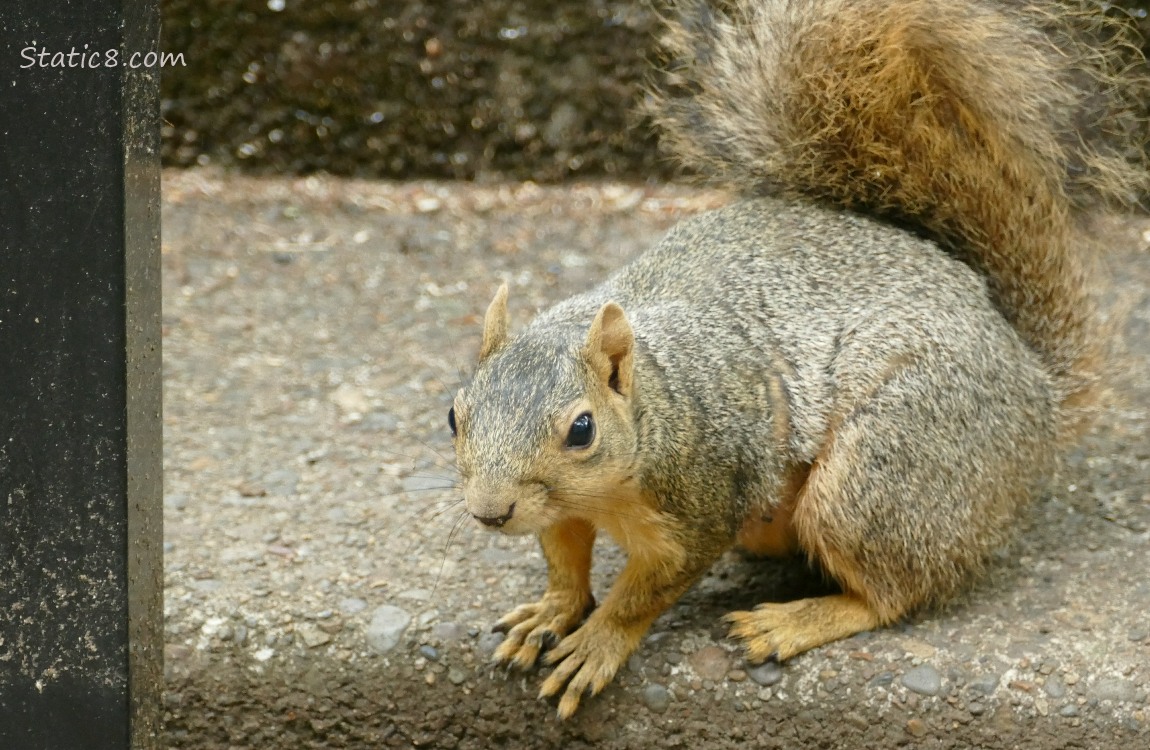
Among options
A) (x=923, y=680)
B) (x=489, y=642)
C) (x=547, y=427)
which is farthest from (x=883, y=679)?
(x=547, y=427)

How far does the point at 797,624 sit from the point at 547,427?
648 mm

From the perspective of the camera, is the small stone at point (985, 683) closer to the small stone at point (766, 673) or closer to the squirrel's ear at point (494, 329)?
the small stone at point (766, 673)

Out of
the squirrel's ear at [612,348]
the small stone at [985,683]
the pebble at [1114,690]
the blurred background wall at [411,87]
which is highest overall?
the blurred background wall at [411,87]

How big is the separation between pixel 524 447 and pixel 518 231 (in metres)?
2.00

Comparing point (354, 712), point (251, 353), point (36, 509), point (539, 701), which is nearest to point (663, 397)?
point (539, 701)

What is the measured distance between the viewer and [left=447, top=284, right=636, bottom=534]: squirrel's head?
184 cm

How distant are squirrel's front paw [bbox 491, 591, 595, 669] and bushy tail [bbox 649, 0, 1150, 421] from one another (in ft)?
2.79

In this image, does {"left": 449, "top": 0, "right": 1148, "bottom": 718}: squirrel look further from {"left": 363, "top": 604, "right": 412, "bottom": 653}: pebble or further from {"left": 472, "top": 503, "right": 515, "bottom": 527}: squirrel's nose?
{"left": 363, "top": 604, "right": 412, "bottom": 653}: pebble

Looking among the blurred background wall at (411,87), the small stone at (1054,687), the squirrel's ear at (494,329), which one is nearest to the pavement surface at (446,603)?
the small stone at (1054,687)

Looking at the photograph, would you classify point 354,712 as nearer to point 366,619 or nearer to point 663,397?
point 366,619

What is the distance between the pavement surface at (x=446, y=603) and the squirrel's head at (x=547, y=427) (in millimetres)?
387

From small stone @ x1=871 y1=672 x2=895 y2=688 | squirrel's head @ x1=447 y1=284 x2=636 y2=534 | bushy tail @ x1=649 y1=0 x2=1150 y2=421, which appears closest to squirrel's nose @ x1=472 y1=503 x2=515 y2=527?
squirrel's head @ x1=447 y1=284 x2=636 y2=534

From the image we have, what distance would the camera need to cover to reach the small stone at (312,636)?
2.28m

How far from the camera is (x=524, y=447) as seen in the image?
1.85 metres
